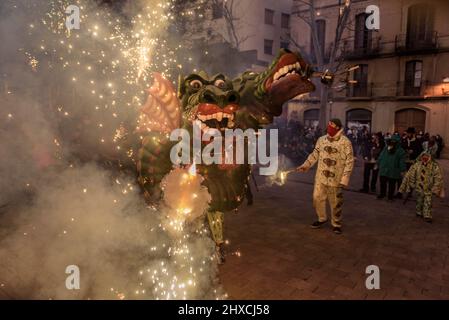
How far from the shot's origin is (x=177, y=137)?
3783mm

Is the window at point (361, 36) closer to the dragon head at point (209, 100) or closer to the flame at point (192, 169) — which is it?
the dragon head at point (209, 100)

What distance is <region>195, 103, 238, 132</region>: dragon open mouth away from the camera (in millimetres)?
3595

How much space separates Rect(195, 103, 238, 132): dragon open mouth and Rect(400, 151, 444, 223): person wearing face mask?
4934 mm

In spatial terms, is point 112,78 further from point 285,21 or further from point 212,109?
point 285,21

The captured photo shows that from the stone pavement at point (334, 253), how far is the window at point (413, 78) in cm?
1815

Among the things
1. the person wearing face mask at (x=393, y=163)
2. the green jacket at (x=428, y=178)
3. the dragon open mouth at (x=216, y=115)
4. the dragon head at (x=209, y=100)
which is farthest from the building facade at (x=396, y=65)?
the dragon open mouth at (x=216, y=115)

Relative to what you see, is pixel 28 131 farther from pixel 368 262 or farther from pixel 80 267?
pixel 368 262

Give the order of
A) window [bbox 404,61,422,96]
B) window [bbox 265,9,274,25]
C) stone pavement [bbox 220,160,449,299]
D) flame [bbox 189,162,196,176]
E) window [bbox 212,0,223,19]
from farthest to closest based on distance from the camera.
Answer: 1. window [bbox 265,9,274,25]
2. window [bbox 404,61,422,96]
3. window [bbox 212,0,223,19]
4. flame [bbox 189,162,196,176]
5. stone pavement [bbox 220,160,449,299]

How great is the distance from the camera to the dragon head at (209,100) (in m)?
3.56

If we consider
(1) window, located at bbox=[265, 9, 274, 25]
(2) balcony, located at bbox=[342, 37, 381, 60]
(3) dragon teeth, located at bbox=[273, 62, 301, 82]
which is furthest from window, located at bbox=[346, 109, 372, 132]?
(3) dragon teeth, located at bbox=[273, 62, 301, 82]

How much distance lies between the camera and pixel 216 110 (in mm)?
3586

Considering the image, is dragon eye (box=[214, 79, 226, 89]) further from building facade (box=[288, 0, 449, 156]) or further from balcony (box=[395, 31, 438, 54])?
balcony (box=[395, 31, 438, 54])

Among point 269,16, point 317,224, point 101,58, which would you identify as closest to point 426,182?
point 317,224
